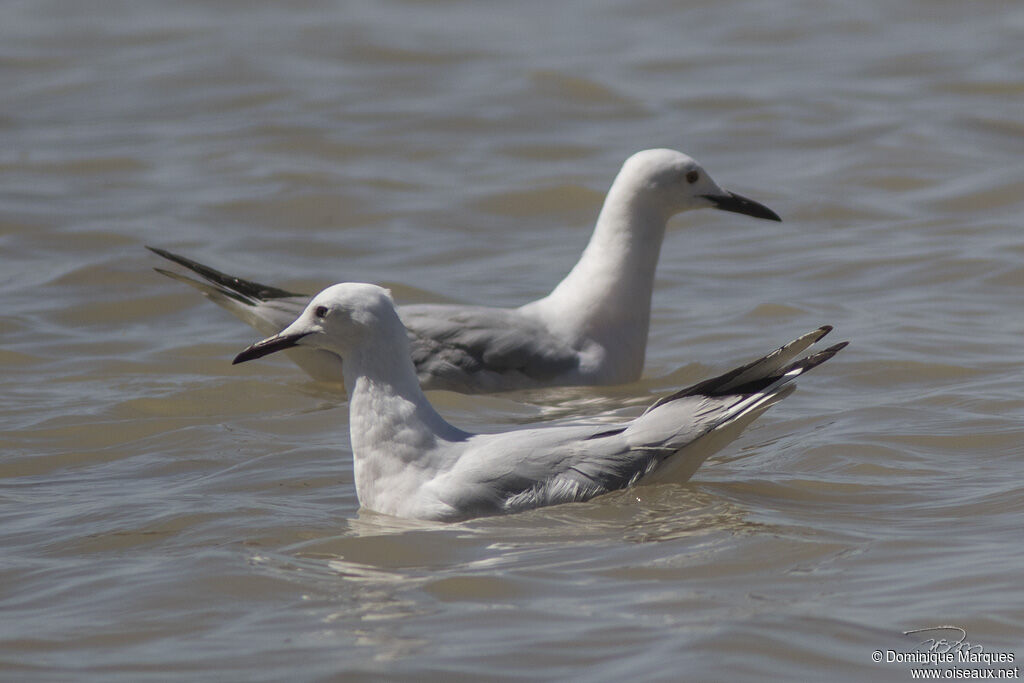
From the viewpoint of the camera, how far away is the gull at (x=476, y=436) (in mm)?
5141

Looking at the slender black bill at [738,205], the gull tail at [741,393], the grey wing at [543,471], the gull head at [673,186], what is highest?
the gull head at [673,186]

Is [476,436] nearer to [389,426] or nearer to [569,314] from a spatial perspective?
[389,426]

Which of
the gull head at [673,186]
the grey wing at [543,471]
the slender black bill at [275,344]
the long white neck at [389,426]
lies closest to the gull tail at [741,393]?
the grey wing at [543,471]

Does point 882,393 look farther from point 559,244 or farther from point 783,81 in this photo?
point 783,81

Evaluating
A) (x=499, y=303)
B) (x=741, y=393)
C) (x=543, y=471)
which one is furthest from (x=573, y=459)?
(x=499, y=303)

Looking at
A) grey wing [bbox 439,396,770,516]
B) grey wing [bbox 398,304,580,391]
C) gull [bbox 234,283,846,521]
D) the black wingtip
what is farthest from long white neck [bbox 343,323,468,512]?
the black wingtip

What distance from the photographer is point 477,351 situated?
7258 millimetres

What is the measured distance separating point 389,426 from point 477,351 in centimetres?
194

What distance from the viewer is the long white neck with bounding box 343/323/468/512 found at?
5289 millimetres

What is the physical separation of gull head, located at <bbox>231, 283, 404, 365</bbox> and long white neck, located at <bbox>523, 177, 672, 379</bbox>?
2127 millimetres

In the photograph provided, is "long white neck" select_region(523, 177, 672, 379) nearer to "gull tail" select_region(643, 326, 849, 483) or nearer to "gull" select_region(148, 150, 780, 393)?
"gull" select_region(148, 150, 780, 393)

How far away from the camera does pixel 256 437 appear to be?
6570 millimetres

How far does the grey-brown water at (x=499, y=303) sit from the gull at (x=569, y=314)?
205 mm
